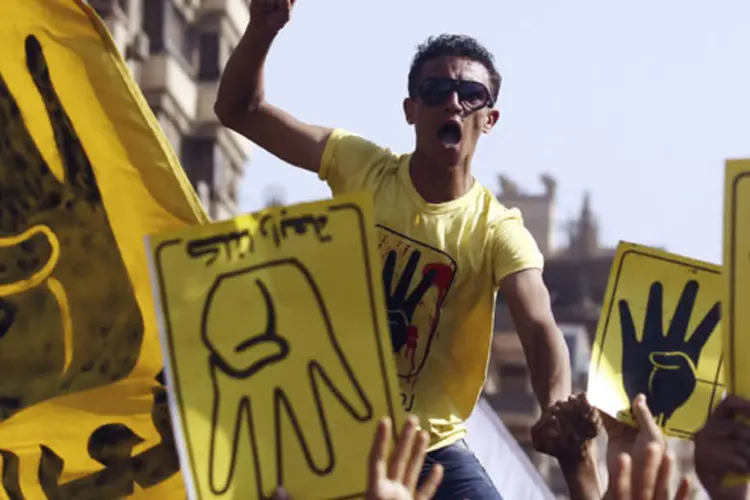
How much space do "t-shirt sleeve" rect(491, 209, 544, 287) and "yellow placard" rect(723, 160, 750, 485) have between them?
45.9 inches

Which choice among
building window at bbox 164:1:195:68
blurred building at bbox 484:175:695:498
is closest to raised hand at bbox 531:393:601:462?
building window at bbox 164:1:195:68

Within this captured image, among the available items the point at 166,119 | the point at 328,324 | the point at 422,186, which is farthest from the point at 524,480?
the point at 166,119

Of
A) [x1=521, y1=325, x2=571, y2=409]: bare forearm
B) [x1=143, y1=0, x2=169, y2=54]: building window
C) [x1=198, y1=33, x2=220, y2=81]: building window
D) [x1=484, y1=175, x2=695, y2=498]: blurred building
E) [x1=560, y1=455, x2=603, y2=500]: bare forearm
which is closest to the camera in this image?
[x1=560, y1=455, x2=603, y2=500]: bare forearm

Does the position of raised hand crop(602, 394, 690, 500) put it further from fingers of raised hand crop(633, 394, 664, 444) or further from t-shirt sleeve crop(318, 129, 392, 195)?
t-shirt sleeve crop(318, 129, 392, 195)

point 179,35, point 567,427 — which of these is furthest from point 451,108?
point 179,35

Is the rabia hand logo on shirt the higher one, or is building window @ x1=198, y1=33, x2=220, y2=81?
the rabia hand logo on shirt

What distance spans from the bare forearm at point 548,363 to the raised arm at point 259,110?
821mm

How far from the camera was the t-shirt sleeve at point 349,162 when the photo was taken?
6.66 meters

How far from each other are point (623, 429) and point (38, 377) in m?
1.70

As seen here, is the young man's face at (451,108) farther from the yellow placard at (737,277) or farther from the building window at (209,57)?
the building window at (209,57)

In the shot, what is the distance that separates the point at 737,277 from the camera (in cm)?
530

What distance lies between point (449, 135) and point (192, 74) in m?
21.3

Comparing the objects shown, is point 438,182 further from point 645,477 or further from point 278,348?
point 645,477

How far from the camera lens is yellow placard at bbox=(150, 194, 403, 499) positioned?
17.4 ft
